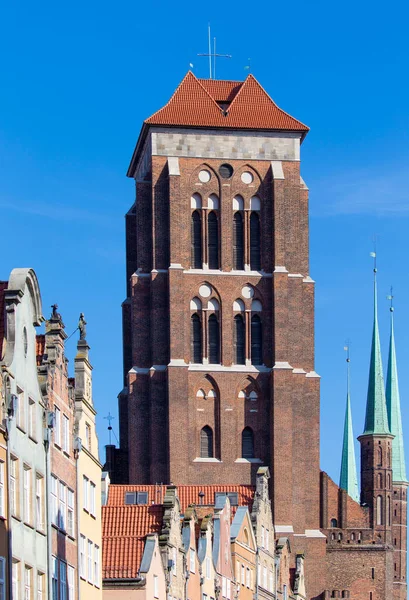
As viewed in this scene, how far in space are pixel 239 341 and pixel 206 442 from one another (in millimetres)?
5777

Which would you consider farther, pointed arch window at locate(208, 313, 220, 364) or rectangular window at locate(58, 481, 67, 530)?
pointed arch window at locate(208, 313, 220, 364)

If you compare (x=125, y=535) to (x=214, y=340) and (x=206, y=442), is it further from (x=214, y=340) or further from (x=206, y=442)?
(x=214, y=340)

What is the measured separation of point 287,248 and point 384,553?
18499 mm

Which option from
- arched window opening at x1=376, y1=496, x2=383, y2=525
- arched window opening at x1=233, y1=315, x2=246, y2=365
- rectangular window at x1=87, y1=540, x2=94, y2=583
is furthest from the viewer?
arched window opening at x1=376, y1=496, x2=383, y2=525

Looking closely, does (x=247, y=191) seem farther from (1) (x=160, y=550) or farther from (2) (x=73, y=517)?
(2) (x=73, y=517)

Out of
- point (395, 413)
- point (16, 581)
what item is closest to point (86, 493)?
point (16, 581)

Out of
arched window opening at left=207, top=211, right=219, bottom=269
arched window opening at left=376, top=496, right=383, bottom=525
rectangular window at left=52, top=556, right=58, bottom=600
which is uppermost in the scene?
arched window opening at left=207, top=211, right=219, bottom=269

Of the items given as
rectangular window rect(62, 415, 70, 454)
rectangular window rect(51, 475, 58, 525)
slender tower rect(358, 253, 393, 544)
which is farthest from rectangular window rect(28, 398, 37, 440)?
slender tower rect(358, 253, 393, 544)

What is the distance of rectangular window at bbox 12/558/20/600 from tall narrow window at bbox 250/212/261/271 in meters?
62.6

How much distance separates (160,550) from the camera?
2372 inches

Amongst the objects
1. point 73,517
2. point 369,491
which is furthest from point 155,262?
point 73,517

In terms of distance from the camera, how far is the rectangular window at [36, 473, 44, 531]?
4622 cm

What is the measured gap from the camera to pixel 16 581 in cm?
4356

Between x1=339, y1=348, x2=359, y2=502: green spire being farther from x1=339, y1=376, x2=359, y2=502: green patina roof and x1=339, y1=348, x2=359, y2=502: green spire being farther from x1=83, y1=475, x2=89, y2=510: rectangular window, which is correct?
x1=83, y1=475, x2=89, y2=510: rectangular window
